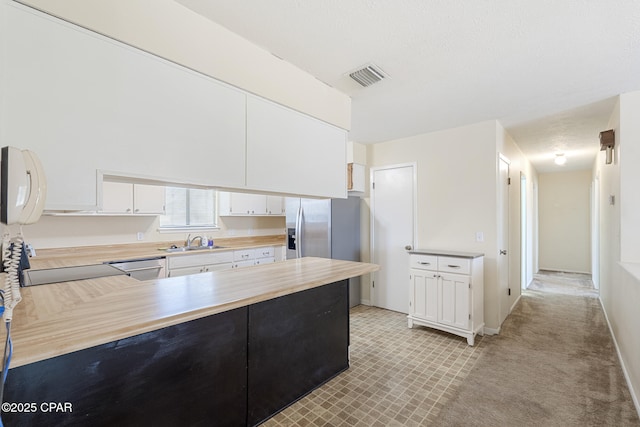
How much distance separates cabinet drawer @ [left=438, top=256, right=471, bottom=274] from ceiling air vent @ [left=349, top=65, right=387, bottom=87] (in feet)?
6.91

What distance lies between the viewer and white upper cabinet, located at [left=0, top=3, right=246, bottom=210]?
1137 mm

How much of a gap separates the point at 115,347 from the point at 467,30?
2.53 meters

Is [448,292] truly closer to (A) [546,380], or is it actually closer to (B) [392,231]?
(A) [546,380]

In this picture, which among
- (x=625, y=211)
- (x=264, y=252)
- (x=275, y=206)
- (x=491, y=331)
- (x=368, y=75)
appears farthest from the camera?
(x=275, y=206)

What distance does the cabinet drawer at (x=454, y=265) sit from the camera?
10.4 ft

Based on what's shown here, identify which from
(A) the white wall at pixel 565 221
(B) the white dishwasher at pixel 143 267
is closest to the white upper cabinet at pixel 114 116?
(B) the white dishwasher at pixel 143 267

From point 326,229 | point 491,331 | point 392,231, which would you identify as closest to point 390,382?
point 491,331

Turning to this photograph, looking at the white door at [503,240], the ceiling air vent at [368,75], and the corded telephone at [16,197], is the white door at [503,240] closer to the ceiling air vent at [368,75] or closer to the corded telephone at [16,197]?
the ceiling air vent at [368,75]

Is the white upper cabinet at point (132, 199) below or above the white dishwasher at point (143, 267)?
above

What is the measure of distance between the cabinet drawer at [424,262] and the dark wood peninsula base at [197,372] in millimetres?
1586

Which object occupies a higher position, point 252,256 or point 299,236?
point 299,236

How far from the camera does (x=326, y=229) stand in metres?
4.08

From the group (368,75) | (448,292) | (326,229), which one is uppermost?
(368,75)

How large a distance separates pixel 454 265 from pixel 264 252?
2.87 meters
